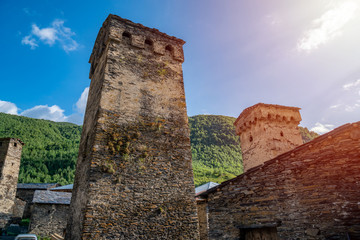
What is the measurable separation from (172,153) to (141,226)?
2515mm

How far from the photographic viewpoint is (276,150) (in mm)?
14203

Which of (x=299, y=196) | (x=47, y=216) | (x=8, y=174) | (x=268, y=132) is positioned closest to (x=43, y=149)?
(x=8, y=174)

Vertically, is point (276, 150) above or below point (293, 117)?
below

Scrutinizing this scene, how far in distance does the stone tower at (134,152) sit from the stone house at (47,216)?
45.8ft

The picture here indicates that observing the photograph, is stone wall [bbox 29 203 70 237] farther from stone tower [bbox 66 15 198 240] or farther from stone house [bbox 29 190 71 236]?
stone tower [bbox 66 15 198 240]

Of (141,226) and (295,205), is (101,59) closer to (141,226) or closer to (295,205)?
(141,226)

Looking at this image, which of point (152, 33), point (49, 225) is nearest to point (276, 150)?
point (152, 33)

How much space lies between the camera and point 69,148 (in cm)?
6356

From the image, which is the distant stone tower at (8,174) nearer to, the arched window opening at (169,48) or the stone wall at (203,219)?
the stone wall at (203,219)

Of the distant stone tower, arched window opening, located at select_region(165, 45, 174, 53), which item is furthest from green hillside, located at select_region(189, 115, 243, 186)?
→ arched window opening, located at select_region(165, 45, 174, 53)

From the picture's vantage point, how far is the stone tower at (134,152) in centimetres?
617

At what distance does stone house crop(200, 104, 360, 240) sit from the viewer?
16.1ft

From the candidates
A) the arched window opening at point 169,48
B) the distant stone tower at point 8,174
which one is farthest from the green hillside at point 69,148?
the arched window opening at point 169,48

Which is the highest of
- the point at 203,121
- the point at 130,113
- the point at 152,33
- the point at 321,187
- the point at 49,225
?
the point at 203,121
